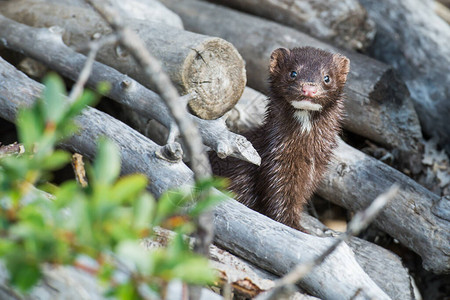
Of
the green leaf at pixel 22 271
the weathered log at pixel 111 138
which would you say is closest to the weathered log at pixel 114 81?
the weathered log at pixel 111 138

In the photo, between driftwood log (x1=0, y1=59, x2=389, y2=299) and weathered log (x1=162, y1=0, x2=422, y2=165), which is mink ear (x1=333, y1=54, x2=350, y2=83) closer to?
weathered log (x1=162, y1=0, x2=422, y2=165)

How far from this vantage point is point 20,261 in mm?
1542

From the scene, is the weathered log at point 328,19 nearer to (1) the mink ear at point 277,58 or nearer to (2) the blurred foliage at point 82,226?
(1) the mink ear at point 277,58

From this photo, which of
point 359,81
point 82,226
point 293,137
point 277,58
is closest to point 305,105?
point 293,137

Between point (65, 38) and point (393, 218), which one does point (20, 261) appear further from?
point (65, 38)

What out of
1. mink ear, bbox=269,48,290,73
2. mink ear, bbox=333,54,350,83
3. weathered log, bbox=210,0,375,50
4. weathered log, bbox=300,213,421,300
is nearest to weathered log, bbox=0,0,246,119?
mink ear, bbox=269,48,290,73

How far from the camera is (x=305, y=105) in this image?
11.3ft

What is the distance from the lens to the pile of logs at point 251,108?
301 cm

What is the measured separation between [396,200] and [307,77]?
98cm

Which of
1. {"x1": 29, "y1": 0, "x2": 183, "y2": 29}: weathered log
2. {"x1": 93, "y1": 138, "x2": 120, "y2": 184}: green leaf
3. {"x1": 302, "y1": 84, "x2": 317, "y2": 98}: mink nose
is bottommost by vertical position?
{"x1": 29, "y1": 0, "x2": 183, "y2": 29}: weathered log

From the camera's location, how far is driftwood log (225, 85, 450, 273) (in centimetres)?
364

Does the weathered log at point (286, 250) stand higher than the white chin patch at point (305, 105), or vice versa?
the white chin patch at point (305, 105)

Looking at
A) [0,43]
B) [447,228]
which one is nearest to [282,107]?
[447,228]

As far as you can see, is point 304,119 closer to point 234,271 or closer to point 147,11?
point 234,271
